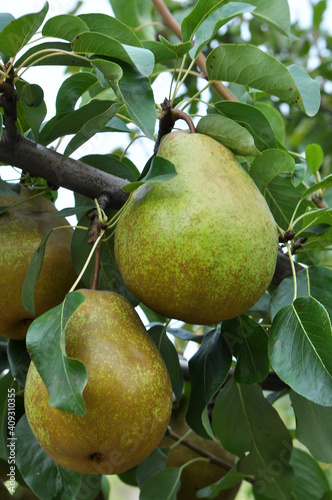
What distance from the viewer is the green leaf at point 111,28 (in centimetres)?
94

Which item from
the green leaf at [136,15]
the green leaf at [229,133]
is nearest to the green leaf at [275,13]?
the green leaf at [136,15]

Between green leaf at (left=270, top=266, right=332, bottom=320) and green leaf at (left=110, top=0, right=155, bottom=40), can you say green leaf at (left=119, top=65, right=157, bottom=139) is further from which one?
green leaf at (left=110, top=0, right=155, bottom=40)

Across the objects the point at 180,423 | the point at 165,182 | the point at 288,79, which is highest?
the point at 288,79

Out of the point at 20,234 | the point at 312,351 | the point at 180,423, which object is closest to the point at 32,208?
the point at 20,234

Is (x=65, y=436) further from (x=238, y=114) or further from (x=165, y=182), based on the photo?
(x=238, y=114)

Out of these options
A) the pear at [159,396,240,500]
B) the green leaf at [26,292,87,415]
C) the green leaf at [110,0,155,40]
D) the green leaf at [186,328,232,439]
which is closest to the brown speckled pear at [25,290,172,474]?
the green leaf at [26,292,87,415]

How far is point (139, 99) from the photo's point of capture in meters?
0.86

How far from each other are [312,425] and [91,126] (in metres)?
0.74

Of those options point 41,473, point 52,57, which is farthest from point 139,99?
point 41,473

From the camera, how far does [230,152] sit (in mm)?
941

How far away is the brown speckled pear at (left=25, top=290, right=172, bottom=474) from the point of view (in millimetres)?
745

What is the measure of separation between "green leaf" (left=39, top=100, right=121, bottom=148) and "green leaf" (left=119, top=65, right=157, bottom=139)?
4cm

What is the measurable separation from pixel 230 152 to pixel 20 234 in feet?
1.29

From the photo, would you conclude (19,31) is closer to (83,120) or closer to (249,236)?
(83,120)
